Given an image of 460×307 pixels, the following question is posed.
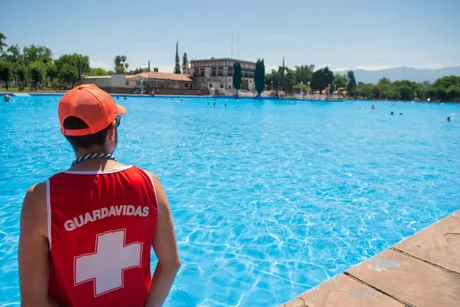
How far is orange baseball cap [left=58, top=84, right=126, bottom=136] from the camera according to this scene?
4.50 feet

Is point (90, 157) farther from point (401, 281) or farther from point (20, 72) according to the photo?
point (20, 72)

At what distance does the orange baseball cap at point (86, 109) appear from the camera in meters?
1.37

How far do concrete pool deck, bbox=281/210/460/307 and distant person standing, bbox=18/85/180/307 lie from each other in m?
1.43

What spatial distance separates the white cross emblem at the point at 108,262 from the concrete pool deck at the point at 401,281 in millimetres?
1408

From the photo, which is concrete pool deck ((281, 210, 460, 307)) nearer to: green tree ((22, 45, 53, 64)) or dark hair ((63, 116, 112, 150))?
dark hair ((63, 116, 112, 150))

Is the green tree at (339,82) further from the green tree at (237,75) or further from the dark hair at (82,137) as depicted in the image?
the dark hair at (82,137)

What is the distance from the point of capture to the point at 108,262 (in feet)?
4.77

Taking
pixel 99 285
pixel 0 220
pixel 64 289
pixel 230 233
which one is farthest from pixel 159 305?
pixel 0 220

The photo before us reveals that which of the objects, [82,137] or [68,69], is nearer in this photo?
[82,137]

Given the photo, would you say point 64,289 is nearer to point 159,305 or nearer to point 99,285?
point 99,285

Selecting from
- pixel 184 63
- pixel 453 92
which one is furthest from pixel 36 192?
pixel 453 92

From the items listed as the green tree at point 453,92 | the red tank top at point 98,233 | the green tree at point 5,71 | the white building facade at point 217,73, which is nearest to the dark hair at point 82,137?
the red tank top at point 98,233

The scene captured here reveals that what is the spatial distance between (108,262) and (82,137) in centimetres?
57

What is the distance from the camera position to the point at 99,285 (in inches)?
58.2
